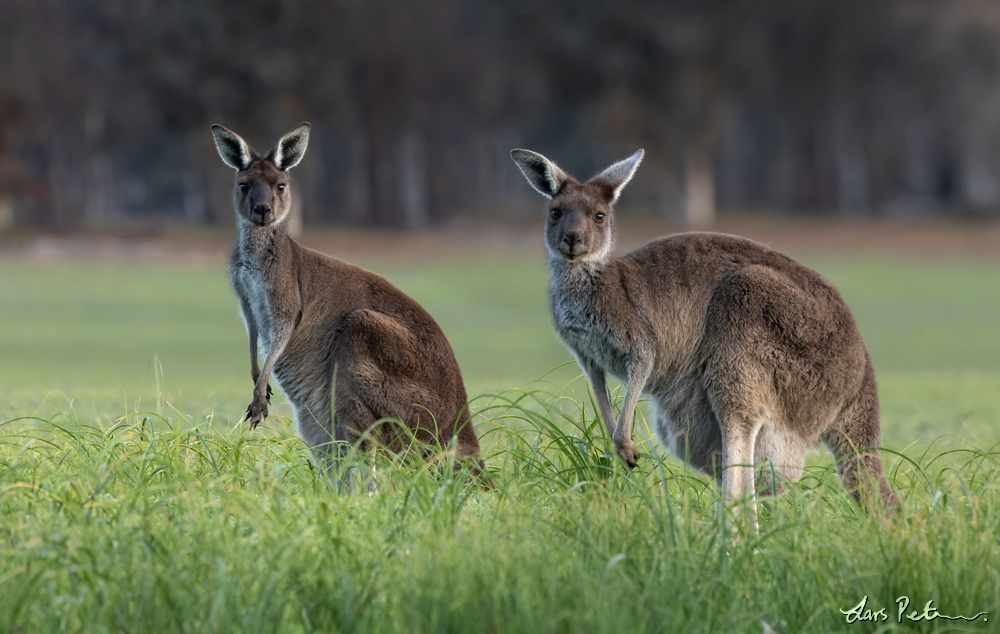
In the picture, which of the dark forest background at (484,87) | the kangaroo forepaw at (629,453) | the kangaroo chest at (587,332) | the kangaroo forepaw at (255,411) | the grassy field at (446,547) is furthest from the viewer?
the dark forest background at (484,87)

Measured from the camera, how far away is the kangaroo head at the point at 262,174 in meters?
5.57

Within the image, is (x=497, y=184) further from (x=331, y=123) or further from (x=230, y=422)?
(x=230, y=422)

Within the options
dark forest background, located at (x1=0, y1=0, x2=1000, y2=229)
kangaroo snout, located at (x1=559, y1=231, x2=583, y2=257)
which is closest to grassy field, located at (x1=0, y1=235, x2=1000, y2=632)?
kangaroo snout, located at (x1=559, y1=231, x2=583, y2=257)

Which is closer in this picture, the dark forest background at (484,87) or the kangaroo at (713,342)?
the kangaroo at (713,342)

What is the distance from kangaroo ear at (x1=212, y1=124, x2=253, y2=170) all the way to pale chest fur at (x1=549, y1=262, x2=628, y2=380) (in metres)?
1.75

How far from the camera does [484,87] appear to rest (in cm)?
4559

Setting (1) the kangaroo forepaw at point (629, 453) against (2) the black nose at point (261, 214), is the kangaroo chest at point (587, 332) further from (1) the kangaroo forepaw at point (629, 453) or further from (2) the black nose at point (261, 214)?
(2) the black nose at point (261, 214)

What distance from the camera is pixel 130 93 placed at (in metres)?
41.7

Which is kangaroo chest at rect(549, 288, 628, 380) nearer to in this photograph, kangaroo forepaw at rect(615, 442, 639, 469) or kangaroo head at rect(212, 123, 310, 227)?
kangaroo forepaw at rect(615, 442, 639, 469)

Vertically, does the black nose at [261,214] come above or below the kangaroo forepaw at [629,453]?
above

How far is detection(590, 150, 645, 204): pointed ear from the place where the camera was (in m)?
5.07
